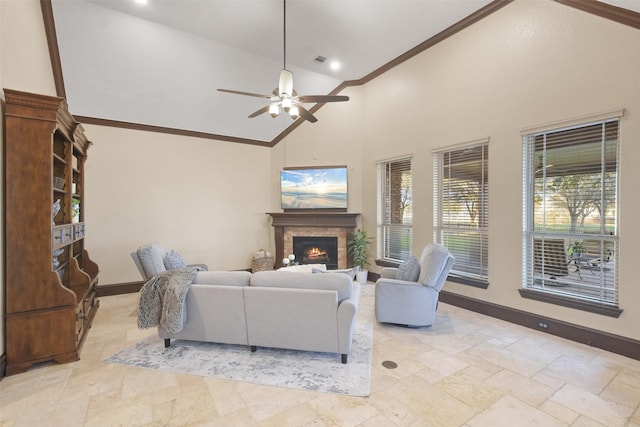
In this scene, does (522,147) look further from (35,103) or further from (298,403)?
(35,103)

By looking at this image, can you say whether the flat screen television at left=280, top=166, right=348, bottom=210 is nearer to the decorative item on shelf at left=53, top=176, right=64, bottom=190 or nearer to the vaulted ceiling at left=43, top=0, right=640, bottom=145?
the vaulted ceiling at left=43, top=0, right=640, bottom=145

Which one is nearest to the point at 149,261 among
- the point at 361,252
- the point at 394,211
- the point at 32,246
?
the point at 32,246

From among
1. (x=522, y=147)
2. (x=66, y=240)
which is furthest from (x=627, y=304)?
(x=66, y=240)

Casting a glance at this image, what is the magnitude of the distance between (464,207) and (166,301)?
167 inches

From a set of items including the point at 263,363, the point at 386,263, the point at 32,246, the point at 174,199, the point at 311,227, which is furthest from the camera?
the point at 311,227

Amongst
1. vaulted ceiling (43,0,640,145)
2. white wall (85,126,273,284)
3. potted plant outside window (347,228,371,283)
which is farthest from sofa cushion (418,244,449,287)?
white wall (85,126,273,284)

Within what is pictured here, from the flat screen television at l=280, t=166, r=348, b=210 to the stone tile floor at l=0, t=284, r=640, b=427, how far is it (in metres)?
3.76

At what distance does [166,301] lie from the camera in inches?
119

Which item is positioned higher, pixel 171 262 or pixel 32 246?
pixel 32 246

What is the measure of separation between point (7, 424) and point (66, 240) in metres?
1.83

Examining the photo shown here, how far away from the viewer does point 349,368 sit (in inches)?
110

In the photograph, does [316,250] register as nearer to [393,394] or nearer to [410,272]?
[410,272]

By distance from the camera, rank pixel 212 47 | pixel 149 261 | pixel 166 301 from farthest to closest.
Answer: pixel 212 47
pixel 149 261
pixel 166 301

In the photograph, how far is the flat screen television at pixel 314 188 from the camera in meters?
6.52
